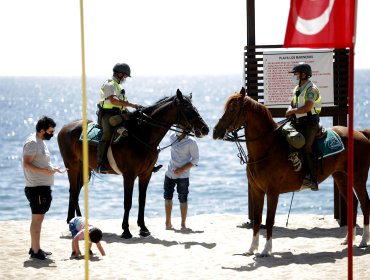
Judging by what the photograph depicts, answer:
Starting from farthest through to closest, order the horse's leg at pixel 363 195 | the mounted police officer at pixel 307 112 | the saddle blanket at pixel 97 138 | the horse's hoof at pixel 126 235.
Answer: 1. the saddle blanket at pixel 97 138
2. the horse's hoof at pixel 126 235
3. the horse's leg at pixel 363 195
4. the mounted police officer at pixel 307 112

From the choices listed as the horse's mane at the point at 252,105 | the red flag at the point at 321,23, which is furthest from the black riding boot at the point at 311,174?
the red flag at the point at 321,23

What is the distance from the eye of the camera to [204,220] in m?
17.5

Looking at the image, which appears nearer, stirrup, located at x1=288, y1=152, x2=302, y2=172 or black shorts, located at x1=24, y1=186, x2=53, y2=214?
black shorts, located at x1=24, y1=186, x2=53, y2=214

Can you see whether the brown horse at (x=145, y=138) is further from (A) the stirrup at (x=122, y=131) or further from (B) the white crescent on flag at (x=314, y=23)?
(B) the white crescent on flag at (x=314, y=23)

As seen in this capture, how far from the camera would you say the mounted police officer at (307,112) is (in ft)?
44.5

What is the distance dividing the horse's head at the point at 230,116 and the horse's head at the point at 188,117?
141cm

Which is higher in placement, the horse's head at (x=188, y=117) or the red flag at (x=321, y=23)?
the red flag at (x=321, y=23)

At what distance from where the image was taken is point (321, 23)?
10.8m

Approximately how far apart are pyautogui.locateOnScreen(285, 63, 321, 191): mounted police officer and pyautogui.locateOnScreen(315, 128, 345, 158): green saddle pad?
0.19 metres

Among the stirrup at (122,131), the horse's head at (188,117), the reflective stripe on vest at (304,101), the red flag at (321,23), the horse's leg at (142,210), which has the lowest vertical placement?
the horse's leg at (142,210)

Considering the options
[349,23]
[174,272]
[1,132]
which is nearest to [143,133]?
[174,272]

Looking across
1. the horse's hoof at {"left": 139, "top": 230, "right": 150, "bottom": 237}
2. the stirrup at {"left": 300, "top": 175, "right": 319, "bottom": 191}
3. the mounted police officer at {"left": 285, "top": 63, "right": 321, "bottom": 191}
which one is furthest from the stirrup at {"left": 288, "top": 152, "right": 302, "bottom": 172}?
the horse's hoof at {"left": 139, "top": 230, "right": 150, "bottom": 237}

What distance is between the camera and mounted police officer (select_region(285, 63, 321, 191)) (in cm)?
1355

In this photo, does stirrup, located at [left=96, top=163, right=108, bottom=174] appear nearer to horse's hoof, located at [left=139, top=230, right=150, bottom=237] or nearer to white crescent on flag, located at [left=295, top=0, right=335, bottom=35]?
horse's hoof, located at [left=139, top=230, right=150, bottom=237]
